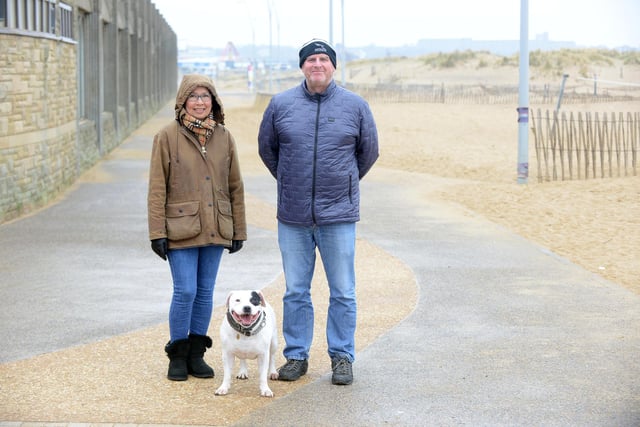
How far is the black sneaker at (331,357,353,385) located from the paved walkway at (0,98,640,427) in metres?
0.05

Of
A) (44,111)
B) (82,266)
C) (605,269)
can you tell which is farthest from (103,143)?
(605,269)

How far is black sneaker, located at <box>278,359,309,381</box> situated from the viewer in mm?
6520

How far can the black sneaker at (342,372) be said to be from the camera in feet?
21.1

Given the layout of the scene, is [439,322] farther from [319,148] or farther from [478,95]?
[478,95]

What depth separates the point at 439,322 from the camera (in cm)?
827

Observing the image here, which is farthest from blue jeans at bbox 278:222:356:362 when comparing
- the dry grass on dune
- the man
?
the dry grass on dune

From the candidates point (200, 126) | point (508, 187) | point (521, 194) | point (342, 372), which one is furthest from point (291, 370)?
point (508, 187)

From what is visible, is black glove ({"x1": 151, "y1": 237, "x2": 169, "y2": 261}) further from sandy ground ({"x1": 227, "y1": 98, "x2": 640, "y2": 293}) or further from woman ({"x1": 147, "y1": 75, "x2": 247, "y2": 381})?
sandy ground ({"x1": 227, "y1": 98, "x2": 640, "y2": 293})

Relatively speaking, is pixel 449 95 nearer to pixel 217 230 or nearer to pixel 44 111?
pixel 44 111

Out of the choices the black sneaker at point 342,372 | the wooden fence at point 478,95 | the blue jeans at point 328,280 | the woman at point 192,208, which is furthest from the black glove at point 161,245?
the wooden fence at point 478,95

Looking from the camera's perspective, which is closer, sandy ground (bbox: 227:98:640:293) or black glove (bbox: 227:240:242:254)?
black glove (bbox: 227:240:242:254)

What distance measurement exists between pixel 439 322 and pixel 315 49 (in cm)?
280

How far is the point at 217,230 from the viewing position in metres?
6.44

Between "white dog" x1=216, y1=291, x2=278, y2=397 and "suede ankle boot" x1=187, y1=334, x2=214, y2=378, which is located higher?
"white dog" x1=216, y1=291, x2=278, y2=397
